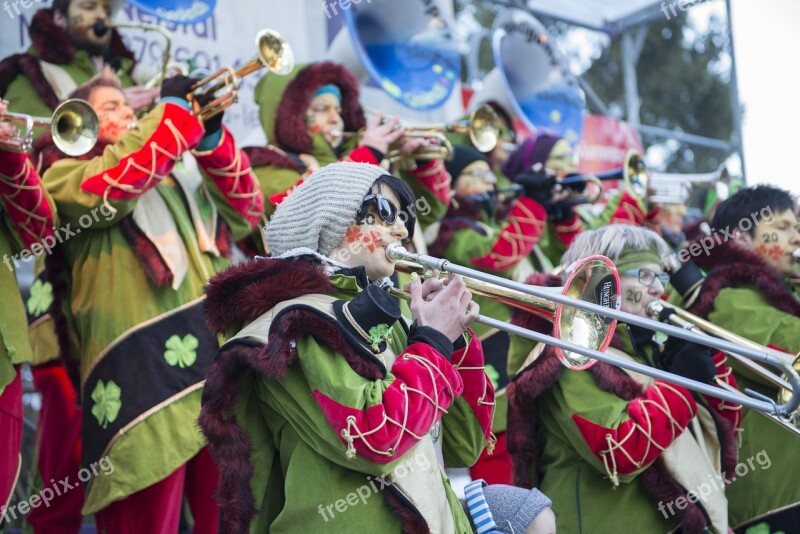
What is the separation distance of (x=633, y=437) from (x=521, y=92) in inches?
178

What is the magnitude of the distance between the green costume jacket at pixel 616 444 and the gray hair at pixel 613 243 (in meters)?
0.30

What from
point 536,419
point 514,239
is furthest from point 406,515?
point 514,239

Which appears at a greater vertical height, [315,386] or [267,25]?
[267,25]

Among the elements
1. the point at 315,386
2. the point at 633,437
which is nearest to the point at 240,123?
the point at 633,437

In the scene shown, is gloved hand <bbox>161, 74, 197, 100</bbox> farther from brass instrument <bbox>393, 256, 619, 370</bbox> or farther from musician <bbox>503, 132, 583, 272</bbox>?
musician <bbox>503, 132, 583, 272</bbox>

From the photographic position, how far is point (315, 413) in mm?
2934

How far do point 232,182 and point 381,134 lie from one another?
2.56ft

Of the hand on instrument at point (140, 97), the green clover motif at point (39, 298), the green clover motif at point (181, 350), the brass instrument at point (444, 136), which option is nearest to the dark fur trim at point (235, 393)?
the green clover motif at point (181, 350)

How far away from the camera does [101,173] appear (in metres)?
4.38

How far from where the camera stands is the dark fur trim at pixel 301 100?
5457mm

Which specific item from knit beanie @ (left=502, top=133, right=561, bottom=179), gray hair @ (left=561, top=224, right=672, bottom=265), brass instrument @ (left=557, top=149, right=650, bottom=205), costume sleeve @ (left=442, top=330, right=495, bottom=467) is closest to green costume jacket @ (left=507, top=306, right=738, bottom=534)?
gray hair @ (left=561, top=224, right=672, bottom=265)

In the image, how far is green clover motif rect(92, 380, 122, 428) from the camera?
4.39 meters

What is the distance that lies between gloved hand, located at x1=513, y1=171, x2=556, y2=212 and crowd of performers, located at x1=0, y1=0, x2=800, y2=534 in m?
0.26

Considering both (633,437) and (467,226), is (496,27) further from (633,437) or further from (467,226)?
(633,437)
